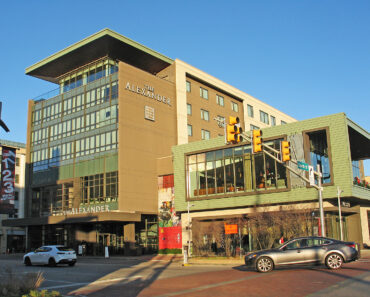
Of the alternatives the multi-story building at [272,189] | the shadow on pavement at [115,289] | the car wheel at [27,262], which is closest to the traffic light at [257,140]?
the shadow on pavement at [115,289]

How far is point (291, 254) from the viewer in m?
18.6

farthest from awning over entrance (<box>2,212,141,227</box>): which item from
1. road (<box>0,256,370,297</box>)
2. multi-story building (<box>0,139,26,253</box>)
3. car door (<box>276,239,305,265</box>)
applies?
car door (<box>276,239,305,265</box>)

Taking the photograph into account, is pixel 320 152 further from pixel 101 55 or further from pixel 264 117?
pixel 264 117

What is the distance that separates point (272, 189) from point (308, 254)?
62.4 feet

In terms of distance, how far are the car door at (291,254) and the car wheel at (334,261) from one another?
1031 mm

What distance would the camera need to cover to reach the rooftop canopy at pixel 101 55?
50.1 m

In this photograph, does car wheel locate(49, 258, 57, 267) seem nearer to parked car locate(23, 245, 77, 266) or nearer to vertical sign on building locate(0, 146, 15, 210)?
parked car locate(23, 245, 77, 266)

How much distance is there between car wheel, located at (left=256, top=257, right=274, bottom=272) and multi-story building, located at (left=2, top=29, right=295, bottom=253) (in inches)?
1073

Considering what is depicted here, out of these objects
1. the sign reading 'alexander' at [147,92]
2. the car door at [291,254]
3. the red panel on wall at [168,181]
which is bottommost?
the car door at [291,254]

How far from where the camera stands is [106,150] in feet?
159

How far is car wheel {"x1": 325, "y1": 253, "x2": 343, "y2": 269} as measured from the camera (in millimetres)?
18000

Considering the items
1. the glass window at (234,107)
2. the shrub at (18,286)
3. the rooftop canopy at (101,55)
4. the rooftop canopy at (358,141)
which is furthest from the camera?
the glass window at (234,107)

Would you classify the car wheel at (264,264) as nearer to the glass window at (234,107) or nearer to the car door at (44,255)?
the car door at (44,255)

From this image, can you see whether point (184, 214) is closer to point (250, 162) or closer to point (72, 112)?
point (250, 162)
